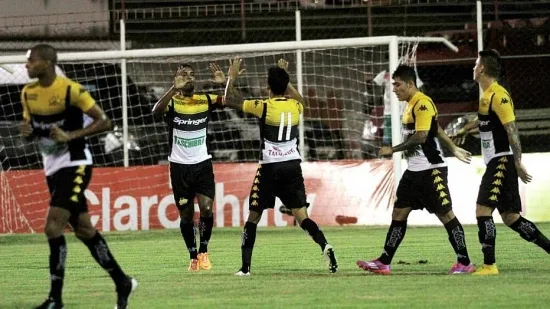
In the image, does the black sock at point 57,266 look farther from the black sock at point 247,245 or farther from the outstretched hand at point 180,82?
the outstretched hand at point 180,82

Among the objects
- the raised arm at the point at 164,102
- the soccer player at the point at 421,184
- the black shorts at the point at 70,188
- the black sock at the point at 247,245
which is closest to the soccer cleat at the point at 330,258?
the soccer player at the point at 421,184

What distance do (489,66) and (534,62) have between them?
12512mm

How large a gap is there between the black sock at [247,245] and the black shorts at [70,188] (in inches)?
123

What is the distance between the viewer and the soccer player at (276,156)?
12.9 m

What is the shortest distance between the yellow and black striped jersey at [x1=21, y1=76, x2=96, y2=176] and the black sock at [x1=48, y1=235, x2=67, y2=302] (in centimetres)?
57

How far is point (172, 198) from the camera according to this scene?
2227cm

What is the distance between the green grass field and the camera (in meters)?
10.1

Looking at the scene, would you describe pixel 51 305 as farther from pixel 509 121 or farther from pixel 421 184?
pixel 509 121

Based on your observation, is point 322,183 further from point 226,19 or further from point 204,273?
point 204,273

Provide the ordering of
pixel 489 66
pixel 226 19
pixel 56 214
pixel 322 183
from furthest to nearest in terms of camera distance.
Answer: pixel 226 19
pixel 322 183
pixel 489 66
pixel 56 214

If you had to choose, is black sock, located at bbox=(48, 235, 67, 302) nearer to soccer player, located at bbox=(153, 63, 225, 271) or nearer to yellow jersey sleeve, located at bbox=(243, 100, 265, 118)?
yellow jersey sleeve, located at bbox=(243, 100, 265, 118)

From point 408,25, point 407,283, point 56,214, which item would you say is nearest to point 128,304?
point 56,214

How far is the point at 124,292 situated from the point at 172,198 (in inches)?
500

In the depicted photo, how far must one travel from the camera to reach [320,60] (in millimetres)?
24094
